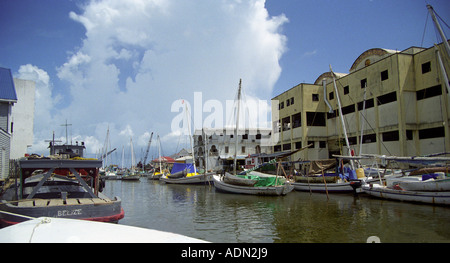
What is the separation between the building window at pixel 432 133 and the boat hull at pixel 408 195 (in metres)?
13.0

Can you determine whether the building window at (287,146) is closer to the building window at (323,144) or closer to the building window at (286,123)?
the building window at (286,123)

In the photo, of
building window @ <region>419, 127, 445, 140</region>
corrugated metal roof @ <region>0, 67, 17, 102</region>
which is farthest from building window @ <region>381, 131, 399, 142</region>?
corrugated metal roof @ <region>0, 67, 17, 102</region>

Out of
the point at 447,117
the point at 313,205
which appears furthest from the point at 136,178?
the point at 447,117

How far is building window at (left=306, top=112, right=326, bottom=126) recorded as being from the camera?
45656 millimetres

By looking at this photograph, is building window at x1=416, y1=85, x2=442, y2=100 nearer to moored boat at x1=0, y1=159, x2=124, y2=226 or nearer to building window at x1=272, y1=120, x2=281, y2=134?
building window at x1=272, y1=120, x2=281, y2=134

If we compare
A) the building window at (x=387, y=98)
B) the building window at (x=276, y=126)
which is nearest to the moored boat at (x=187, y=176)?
the building window at (x=276, y=126)

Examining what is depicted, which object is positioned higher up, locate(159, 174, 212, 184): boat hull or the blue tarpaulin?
the blue tarpaulin

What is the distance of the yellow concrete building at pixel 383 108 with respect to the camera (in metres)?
31.0

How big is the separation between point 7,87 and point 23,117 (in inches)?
203

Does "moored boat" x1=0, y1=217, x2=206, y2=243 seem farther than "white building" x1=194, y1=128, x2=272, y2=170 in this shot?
No
